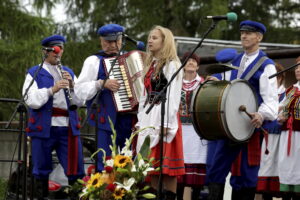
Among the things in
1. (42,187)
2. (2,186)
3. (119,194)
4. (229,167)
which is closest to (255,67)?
(229,167)

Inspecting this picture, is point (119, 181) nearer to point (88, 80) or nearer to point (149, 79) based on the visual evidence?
point (149, 79)

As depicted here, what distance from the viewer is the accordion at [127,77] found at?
25.7ft

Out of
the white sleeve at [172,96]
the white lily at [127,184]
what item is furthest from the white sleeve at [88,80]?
the white lily at [127,184]

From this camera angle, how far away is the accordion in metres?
7.84

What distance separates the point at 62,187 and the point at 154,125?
3.38m

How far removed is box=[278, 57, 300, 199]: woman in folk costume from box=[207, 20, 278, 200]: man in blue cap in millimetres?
1217

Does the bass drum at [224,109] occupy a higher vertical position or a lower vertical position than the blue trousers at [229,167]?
higher

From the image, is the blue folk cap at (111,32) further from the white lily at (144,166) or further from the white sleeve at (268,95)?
the white lily at (144,166)

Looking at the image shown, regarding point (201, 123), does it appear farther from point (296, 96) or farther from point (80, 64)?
point (80, 64)

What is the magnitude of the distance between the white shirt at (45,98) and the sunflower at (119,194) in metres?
2.15

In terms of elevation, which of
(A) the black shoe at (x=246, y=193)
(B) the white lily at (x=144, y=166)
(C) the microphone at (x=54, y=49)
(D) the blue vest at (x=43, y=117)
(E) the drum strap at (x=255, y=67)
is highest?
(C) the microphone at (x=54, y=49)

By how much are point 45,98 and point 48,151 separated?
644 millimetres

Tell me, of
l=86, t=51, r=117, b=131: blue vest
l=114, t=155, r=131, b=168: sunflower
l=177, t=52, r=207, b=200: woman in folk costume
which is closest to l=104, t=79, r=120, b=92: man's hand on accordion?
l=86, t=51, r=117, b=131: blue vest

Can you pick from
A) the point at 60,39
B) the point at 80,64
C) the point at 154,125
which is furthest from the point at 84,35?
the point at 154,125
